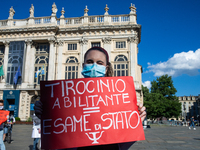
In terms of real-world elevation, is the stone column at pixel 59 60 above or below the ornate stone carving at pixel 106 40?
below

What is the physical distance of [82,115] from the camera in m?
2.64

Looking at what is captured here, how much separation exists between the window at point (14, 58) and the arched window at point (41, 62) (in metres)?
2.36

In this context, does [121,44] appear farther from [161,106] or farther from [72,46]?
[161,106]

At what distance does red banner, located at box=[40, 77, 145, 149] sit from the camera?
8.34ft

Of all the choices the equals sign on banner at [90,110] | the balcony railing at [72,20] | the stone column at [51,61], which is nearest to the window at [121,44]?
the balcony railing at [72,20]

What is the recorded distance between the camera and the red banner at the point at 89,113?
254 cm

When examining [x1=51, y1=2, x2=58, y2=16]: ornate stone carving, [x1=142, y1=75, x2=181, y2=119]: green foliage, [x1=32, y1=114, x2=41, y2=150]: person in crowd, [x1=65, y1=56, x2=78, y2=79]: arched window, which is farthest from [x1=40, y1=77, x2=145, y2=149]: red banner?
[x1=142, y1=75, x2=181, y2=119]: green foliage

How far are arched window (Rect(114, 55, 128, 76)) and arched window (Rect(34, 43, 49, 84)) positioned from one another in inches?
423

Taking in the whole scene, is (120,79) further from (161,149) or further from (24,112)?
(24,112)

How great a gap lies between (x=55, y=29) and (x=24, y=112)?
1335cm

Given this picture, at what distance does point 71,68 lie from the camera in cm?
3062

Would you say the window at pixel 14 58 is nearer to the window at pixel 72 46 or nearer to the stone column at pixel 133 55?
the window at pixel 72 46

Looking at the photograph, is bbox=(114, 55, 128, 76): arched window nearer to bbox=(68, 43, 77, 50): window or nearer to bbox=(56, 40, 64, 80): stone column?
bbox=(68, 43, 77, 50): window

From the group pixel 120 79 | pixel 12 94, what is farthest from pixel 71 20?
pixel 120 79
